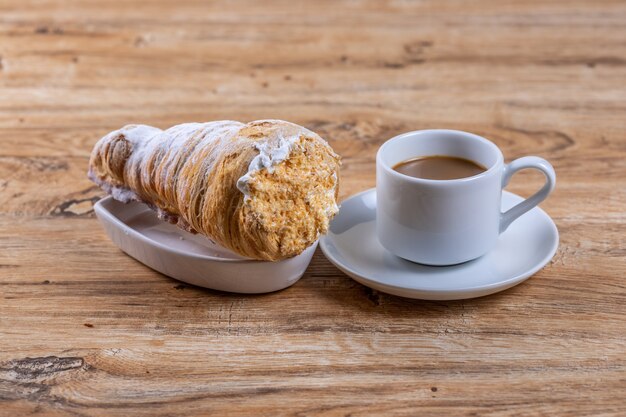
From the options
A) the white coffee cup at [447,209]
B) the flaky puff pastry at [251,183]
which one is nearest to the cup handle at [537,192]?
the white coffee cup at [447,209]

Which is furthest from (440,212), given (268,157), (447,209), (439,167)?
(268,157)

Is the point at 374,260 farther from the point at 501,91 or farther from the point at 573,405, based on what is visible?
the point at 501,91

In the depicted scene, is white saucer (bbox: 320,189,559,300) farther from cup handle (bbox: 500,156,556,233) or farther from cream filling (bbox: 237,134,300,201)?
cream filling (bbox: 237,134,300,201)

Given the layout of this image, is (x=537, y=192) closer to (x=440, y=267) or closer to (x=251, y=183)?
(x=440, y=267)

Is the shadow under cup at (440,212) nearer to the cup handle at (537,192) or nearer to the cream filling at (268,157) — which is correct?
the cup handle at (537,192)

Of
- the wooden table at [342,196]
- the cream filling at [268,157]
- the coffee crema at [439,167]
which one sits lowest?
the wooden table at [342,196]

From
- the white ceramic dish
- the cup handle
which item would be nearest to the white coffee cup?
the cup handle
